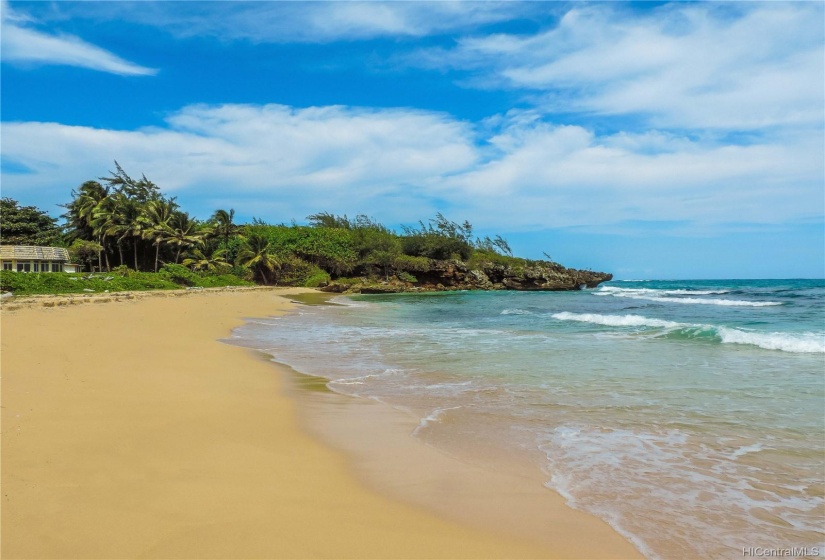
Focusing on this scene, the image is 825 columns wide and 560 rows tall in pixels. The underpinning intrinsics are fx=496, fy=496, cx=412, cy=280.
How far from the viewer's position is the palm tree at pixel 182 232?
43.3 metres

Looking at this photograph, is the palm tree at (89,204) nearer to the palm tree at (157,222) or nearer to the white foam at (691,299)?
the palm tree at (157,222)

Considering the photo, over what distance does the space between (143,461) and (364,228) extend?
5816 centimetres

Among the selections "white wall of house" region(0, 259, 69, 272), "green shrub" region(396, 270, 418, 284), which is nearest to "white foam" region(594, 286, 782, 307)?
"green shrub" region(396, 270, 418, 284)

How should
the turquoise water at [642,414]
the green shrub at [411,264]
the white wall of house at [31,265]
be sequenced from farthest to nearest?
the green shrub at [411,264] → the white wall of house at [31,265] → the turquoise water at [642,414]

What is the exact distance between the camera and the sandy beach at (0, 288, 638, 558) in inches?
108

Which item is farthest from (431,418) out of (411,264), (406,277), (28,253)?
(411,264)

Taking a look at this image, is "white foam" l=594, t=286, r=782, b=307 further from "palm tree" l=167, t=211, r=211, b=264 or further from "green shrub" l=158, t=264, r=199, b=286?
"palm tree" l=167, t=211, r=211, b=264

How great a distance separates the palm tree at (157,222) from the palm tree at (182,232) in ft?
1.19

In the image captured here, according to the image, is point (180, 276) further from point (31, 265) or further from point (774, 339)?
point (774, 339)

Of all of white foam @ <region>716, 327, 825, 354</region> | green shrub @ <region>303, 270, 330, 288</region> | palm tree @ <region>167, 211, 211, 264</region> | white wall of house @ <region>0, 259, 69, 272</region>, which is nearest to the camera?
white foam @ <region>716, 327, 825, 354</region>

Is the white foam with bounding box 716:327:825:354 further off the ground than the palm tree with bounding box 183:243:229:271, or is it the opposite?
the palm tree with bounding box 183:243:229:271

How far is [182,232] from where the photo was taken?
1754 inches

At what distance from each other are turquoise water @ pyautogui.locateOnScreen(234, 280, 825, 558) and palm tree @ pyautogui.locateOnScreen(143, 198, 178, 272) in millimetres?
32812

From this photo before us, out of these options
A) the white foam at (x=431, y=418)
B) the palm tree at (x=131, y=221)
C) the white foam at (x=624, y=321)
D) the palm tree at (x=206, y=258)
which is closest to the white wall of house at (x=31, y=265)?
the palm tree at (x=131, y=221)
